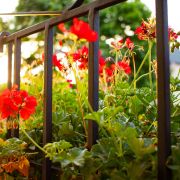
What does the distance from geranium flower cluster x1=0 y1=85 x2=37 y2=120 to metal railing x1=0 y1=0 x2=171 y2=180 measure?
0.54 feet

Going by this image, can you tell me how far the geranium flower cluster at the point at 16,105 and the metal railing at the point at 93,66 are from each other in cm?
16

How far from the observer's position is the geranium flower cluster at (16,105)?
1.08 m

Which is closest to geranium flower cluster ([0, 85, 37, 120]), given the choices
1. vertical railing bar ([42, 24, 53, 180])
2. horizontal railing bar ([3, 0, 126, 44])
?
vertical railing bar ([42, 24, 53, 180])

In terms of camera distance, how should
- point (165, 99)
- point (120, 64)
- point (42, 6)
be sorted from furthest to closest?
point (42, 6) → point (120, 64) → point (165, 99)

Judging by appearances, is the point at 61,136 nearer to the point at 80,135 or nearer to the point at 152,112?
the point at 80,135

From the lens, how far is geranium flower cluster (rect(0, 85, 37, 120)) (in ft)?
3.54

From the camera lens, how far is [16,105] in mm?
1092

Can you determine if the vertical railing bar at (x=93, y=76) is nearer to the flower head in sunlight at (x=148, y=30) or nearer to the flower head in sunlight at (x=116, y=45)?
the flower head in sunlight at (x=148, y=30)

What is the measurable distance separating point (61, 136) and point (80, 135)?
6 centimetres

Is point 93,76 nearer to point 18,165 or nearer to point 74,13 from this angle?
point 74,13

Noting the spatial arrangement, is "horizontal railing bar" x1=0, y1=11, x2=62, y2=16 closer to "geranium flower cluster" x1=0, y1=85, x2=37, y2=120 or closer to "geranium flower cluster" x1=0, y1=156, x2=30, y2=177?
"geranium flower cluster" x1=0, y1=85, x2=37, y2=120

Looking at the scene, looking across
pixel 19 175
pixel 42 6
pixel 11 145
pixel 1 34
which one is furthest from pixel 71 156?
pixel 42 6

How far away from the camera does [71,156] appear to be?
0.92 m

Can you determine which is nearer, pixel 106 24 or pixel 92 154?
pixel 92 154
